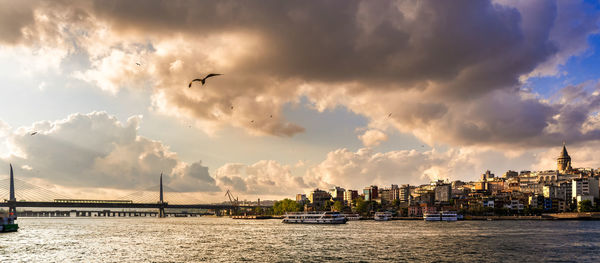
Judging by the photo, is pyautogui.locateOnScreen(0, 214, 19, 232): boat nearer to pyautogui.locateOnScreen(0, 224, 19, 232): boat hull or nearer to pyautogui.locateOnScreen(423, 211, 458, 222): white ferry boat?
pyautogui.locateOnScreen(0, 224, 19, 232): boat hull

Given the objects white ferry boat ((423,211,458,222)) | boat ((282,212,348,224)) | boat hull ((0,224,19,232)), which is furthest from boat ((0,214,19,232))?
white ferry boat ((423,211,458,222))

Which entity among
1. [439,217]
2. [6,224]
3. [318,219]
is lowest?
[439,217]

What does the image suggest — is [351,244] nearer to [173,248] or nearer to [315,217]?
[173,248]

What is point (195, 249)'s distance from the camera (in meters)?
69.0

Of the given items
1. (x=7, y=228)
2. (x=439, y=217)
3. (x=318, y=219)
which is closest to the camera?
(x=7, y=228)

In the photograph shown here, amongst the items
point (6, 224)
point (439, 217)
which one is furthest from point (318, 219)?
point (6, 224)

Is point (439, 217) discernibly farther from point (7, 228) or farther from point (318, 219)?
point (7, 228)

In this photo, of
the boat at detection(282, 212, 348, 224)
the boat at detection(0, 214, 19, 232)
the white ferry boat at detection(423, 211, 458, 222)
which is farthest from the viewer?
the white ferry boat at detection(423, 211, 458, 222)

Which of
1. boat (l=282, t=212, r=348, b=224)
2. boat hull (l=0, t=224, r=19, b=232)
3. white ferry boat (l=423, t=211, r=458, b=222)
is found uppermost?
boat hull (l=0, t=224, r=19, b=232)

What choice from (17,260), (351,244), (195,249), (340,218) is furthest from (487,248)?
(340,218)

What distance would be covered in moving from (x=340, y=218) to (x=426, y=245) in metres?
88.6

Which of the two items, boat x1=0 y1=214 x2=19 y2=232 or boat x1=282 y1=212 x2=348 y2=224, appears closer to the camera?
boat x1=0 y1=214 x2=19 y2=232

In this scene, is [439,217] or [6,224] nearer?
[6,224]

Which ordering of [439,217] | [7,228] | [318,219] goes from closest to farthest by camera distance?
[7,228]
[318,219]
[439,217]
